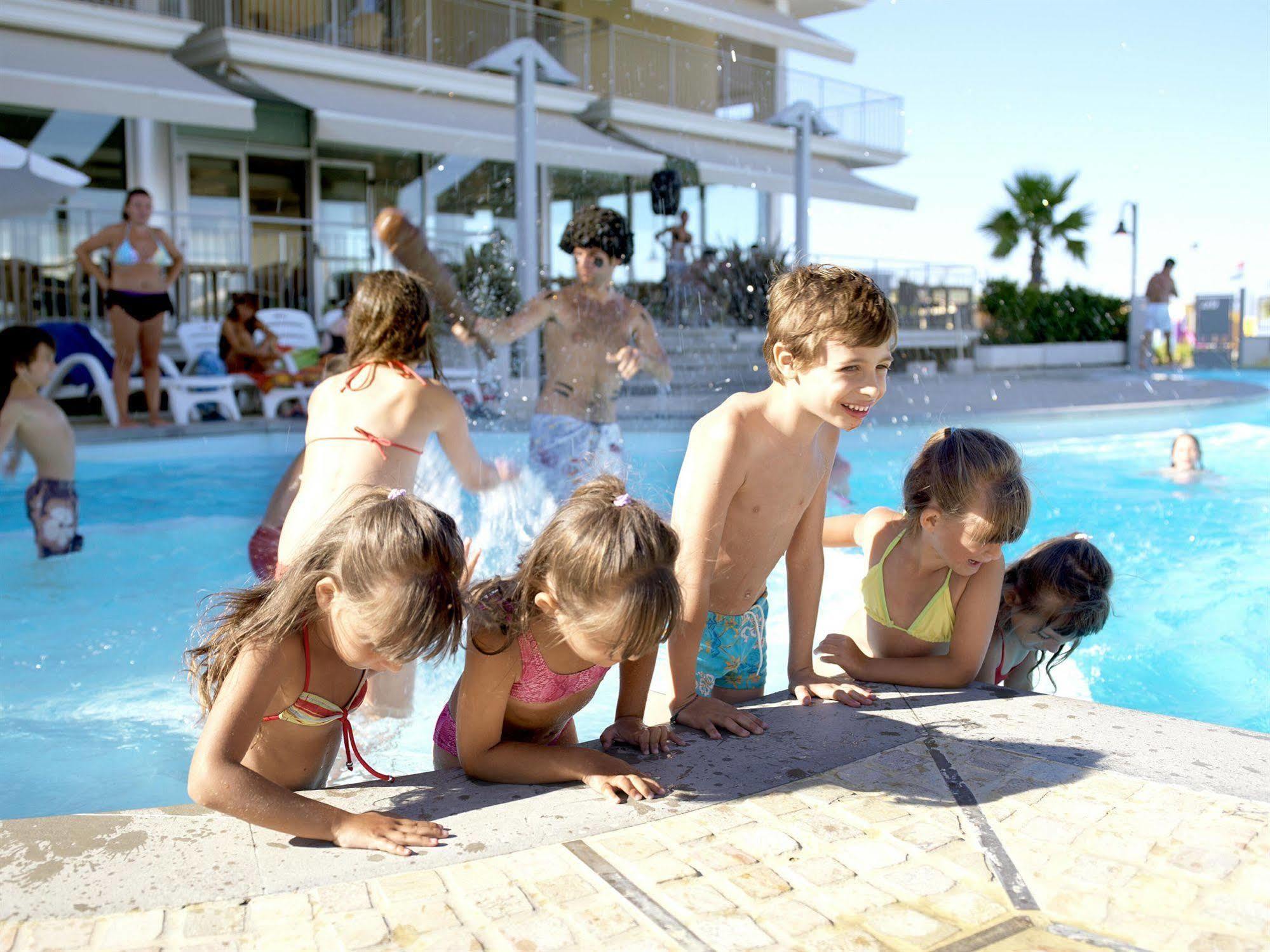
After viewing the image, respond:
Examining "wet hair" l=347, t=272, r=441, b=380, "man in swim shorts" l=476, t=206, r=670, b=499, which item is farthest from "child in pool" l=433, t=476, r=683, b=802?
"man in swim shorts" l=476, t=206, r=670, b=499

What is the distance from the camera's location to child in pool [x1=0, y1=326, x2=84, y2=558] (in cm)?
591

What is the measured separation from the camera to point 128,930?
1700 millimetres

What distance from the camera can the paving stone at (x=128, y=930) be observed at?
1.66 metres

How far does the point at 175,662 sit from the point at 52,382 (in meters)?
6.63

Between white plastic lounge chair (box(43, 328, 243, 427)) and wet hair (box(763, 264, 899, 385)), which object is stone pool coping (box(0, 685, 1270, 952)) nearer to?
wet hair (box(763, 264, 899, 385))

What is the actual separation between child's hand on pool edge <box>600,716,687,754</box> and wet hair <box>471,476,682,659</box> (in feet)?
1.19

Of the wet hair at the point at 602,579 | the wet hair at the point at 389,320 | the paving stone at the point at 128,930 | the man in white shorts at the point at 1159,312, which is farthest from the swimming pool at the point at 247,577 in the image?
the man in white shorts at the point at 1159,312

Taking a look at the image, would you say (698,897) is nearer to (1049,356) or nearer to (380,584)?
(380,584)

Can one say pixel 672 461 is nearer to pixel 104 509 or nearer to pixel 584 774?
pixel 104 509

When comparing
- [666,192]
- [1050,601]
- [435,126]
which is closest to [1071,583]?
[1050,601]

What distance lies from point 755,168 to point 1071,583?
63.0 feet

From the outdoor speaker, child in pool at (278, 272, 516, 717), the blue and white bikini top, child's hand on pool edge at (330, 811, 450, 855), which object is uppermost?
the outdoor speaker

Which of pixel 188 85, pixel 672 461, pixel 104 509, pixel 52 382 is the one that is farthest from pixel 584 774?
pixel 188 85

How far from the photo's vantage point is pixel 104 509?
8109 mm
